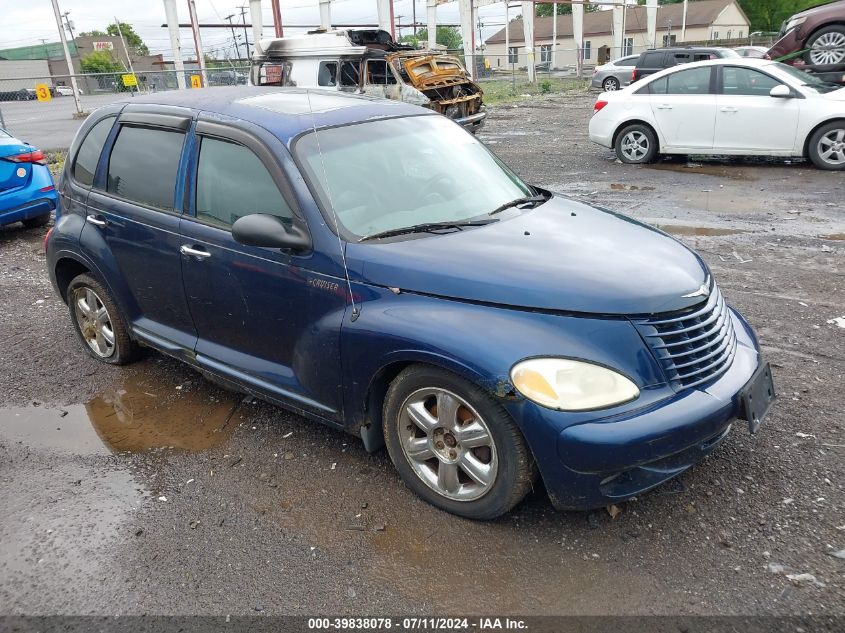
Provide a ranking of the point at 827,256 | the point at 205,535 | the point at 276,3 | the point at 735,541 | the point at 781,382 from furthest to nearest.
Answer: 1. the point at 276,3
2. the point at 827,256
3. the point at 781,382
4. the point at 205,535
5. the point at 735,541

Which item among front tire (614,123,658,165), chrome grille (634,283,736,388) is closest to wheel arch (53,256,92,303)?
chrome grille (634,283,736,388)

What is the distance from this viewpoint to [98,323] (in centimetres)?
484

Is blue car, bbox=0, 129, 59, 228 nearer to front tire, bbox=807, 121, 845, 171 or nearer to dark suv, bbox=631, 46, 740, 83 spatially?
front tire, bbox=807, 121, 845, 171

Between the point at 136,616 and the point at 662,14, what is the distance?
8860cm

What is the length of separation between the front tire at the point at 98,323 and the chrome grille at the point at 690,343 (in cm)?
350

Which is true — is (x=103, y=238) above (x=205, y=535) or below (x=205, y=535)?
above

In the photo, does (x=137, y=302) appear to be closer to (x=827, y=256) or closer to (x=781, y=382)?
A: (x=781, y=382)

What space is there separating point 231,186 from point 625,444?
7.90 feet

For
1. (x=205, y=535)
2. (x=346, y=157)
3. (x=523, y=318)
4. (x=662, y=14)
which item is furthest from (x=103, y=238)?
(x=662, y=14)

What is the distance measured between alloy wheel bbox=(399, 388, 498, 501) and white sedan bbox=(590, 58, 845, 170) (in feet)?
31.4

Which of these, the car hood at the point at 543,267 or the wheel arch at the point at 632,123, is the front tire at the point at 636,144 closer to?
the wheel arch at the point at 632,123

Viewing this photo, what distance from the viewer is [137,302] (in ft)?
14.4

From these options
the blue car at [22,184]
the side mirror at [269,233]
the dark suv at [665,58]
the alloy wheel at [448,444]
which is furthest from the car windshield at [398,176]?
the dark suv at [665,58]

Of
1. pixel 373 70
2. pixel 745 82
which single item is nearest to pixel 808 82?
pixel 745 82
